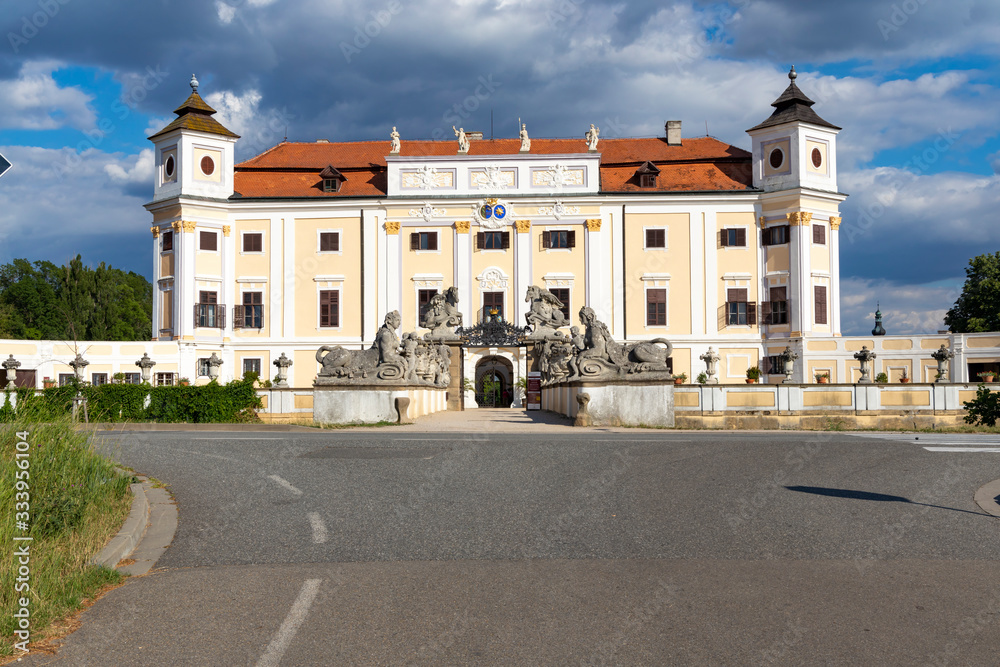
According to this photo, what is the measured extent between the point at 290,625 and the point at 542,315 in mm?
41705

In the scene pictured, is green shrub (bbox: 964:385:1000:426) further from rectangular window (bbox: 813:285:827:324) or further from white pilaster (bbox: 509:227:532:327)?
white pilaster (bbox: 509:227:532:327)

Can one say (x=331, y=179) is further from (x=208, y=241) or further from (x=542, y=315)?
(x=542, y=315)

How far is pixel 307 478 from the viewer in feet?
35.6

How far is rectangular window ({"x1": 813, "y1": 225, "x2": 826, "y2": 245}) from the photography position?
172 ft

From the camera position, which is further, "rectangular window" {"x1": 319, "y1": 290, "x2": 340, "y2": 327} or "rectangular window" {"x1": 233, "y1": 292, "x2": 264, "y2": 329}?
"rectangular window" {"x1": 319, "y1": 290, "x2": 340, "y2": 327}

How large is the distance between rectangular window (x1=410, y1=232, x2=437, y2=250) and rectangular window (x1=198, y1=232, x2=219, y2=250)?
11289 mm

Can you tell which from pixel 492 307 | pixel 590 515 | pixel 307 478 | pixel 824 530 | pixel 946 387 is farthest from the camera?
pixel 492 307

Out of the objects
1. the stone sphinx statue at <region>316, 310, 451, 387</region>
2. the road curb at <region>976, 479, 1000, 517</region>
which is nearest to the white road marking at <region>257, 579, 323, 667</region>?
the road curb at <region>976, 479, 1000, 517</region>

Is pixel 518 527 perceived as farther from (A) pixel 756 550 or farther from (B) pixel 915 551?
(B) pixel 915 551

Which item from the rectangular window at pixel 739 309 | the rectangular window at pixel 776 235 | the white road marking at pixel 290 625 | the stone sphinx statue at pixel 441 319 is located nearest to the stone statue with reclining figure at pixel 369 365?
the white road marking at pixel 290 625

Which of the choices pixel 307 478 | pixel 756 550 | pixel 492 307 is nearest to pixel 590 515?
pixel 756 550

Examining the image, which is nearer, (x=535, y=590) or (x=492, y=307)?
(x=535, y=590)

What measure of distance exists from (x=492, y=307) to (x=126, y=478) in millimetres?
44171

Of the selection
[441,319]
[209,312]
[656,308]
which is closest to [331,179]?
[209,312]
